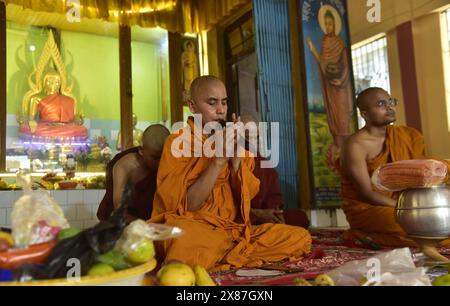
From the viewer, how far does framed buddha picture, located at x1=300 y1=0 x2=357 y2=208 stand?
16.2ft

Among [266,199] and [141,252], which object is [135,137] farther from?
[141,252]

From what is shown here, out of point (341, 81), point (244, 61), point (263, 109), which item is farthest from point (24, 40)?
point (341, 81)

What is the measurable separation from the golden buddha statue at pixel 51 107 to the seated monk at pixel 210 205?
3823mm

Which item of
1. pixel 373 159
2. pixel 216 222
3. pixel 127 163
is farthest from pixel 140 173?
pixel 373 159

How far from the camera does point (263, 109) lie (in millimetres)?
4883

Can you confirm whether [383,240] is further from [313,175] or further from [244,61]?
[244,61]

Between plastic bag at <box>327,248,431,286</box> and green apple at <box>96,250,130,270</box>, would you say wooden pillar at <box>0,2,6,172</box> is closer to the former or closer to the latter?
green apple at <box>96,250,130,270</box>

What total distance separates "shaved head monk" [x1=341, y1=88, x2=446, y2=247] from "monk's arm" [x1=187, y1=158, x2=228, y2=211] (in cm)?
121

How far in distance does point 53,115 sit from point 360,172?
433 centimetres

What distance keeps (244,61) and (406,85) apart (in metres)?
2.27

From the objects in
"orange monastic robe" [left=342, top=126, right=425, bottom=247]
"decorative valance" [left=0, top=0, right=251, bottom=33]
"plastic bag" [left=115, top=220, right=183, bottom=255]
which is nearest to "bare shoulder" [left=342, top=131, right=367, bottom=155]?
"orange monastic robe" [left=342, top=126, right=425, bottom=247]

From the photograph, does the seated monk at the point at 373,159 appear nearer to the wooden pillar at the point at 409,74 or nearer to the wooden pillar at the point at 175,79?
the wooden pillar at the point at 409,74

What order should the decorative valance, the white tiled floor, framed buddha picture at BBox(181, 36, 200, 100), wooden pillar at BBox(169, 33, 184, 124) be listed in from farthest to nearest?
framed buddha picture at BBox(181, 36, 200, 100), wooden pillar at BBox(169, 33, 184, 124), the decorative valance, the white tiled floor

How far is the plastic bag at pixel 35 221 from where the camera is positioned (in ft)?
3.62
